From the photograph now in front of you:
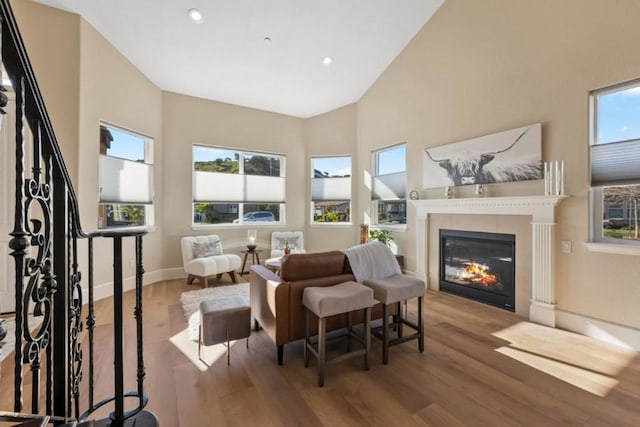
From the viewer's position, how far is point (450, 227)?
4336 millimetres

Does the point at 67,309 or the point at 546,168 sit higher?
the point at 546,168

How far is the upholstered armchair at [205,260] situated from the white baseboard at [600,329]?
4542mm

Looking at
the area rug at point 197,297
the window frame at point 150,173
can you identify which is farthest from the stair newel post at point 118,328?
the window frame at point 150,173

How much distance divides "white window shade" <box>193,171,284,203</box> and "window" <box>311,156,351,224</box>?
0.81 meters

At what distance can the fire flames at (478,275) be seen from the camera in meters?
3.89

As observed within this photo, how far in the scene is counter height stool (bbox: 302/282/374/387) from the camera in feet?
7.21

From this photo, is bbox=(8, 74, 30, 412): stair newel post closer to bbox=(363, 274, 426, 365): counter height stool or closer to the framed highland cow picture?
bbox=(363, 274, 426, 365): counter height stool

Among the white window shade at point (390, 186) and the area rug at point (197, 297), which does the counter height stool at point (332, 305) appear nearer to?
the area rug at point (197, 297)

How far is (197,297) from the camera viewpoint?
4.12 meters

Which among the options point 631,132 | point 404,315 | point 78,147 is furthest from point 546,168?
point 78,147

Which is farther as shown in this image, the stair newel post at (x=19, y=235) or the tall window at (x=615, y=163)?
the tall window at (x=615, y=163)

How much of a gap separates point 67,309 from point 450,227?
14.3ft

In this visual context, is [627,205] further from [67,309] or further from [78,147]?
[78,147]

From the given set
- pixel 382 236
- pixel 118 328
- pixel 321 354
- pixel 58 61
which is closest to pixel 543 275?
pixel 382 236
